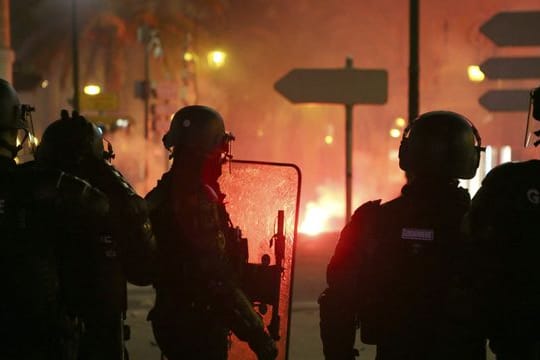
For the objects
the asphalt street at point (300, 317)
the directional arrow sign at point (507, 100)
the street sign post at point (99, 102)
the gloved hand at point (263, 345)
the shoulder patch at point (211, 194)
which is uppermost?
the street sign post at point (99, 102)

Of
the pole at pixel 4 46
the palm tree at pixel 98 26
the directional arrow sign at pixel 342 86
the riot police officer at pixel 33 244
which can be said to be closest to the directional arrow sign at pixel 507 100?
the directional arrow sign at pixel 342 86

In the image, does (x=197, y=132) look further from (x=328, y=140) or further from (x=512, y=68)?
(x=328, y=140)

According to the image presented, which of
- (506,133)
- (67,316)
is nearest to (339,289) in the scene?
(67,316)

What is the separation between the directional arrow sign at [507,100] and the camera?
26.2ft

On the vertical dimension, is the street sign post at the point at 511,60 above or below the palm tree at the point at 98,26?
below

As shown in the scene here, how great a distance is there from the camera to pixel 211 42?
3291 cm

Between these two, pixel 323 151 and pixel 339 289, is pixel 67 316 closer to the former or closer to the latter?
pixel 339 289

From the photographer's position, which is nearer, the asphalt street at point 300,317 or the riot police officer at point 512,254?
the riot police officer at point 512,254

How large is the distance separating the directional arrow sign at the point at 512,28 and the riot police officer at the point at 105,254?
526cm

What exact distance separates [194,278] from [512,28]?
5520mm

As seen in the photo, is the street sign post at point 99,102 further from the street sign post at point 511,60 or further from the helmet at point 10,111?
the helmet at point 10,111

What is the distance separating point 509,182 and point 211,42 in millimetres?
31162

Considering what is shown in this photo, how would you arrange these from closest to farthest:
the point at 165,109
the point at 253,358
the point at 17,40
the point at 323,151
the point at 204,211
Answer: the point at 204,211 < the point at 253,358 < the point at 165,109 < the point at 17,40 < the point at 323,151

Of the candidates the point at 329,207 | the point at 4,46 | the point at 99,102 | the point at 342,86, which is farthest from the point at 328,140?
the point at 342,86
